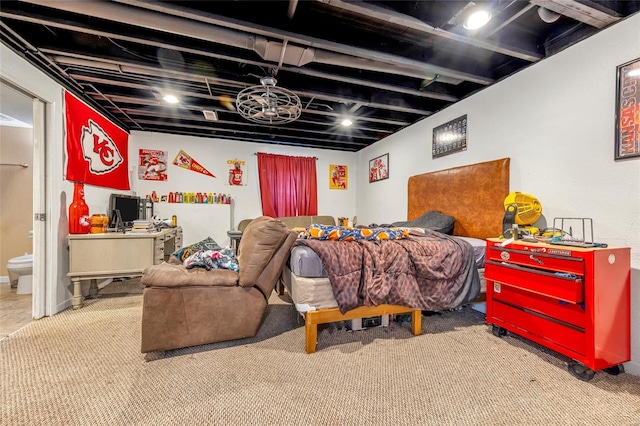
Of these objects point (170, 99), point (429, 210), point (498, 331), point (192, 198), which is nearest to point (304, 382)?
point (498, 331)

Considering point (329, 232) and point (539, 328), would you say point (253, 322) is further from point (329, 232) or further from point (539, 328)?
point (539, 328)

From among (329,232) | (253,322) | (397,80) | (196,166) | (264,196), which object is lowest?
(253,322)

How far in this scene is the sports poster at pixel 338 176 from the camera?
5742mm

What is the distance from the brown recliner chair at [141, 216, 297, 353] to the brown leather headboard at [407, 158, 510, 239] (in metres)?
2.18

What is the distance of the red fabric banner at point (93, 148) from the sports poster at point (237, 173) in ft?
5.41

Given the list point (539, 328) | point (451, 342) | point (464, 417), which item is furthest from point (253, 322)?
point (539, 328)

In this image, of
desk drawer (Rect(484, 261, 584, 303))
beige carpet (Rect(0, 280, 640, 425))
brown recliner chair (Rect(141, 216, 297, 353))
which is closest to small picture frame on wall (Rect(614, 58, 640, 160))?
desk drawer (Rect(484, 261, 584, 303))

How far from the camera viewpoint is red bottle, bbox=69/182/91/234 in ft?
9.19

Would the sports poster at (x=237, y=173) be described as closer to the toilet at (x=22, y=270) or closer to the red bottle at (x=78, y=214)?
the red bottle at (x=78, y=214)

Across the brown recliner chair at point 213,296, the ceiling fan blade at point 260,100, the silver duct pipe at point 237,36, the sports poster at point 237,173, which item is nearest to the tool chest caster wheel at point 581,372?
the brown recliner chair at point 213,296

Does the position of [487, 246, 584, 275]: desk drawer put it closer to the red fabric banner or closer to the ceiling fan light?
the ceiling fan light

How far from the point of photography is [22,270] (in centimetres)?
315

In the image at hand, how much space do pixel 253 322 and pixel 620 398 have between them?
7.63 feet

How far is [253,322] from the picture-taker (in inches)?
79.9
